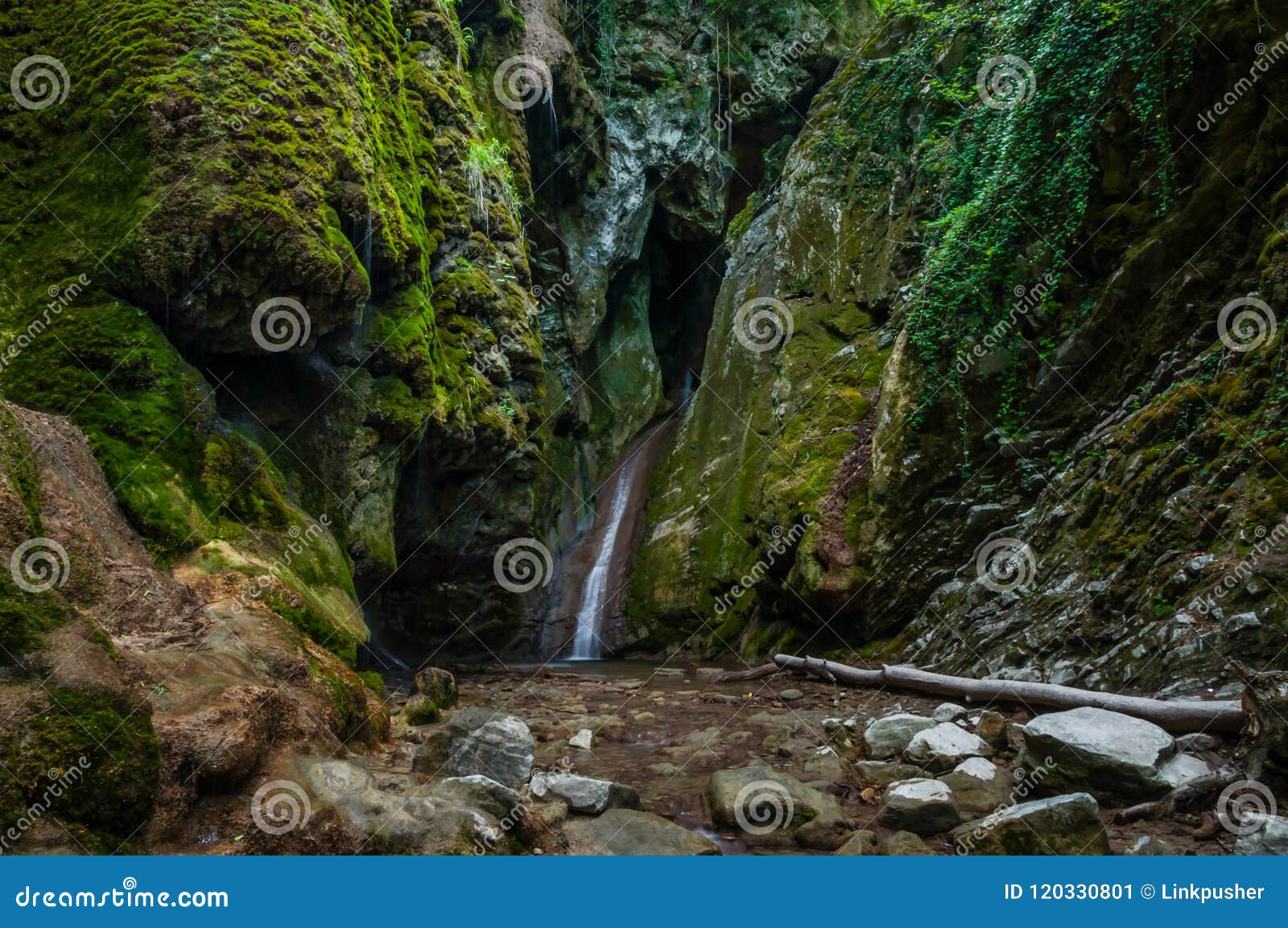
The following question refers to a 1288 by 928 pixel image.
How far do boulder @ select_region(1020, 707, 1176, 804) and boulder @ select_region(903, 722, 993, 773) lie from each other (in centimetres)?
49

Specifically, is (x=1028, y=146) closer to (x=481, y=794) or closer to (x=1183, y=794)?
(x=1183, y=794)

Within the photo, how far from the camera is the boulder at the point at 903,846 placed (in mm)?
4184

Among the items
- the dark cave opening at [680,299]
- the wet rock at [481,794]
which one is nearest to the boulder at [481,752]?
the wet rock at [481,794]

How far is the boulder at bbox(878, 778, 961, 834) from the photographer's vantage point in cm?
463

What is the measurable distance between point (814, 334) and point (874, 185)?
2846mm

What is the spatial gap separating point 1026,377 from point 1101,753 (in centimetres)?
523

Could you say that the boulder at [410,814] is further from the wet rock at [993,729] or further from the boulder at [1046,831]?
the wet rock at [993,729]

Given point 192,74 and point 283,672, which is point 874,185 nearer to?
point 192,74

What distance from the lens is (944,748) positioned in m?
5.64

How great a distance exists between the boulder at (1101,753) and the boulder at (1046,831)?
1.96 ft

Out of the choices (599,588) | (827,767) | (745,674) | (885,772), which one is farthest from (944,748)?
(599,588)

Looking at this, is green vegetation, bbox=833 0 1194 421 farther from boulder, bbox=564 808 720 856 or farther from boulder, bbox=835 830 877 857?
boulder, bbox=564 808 720 856

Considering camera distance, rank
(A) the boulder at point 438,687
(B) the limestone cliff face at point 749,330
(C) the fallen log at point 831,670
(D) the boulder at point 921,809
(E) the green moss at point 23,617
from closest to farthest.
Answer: (E) the green moss at point 23,617 < (D) the boulder at point 921,809 < (B) the limestone cliff face at point 749,330 < (A) the boulder at point 438,687 < (C) the fallen log at point 831,670

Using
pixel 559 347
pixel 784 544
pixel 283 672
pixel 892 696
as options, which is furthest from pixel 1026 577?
pixel 559 347
